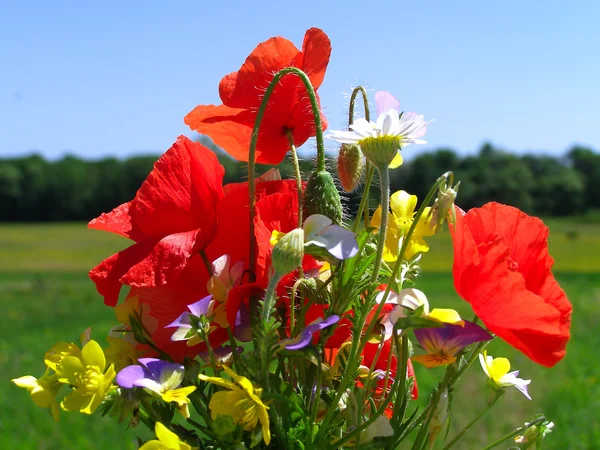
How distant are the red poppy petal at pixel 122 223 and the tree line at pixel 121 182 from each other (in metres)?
29.3

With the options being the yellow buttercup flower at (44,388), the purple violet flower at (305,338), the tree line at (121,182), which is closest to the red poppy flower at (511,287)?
the purple violet flower at (305,338)

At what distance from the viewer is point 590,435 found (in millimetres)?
3482

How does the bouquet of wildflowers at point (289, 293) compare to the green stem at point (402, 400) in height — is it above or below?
above

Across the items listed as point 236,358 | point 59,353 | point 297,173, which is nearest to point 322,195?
point 297,173

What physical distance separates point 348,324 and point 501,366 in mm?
150

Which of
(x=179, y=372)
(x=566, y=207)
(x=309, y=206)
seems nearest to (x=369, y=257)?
(x=309, y=206)

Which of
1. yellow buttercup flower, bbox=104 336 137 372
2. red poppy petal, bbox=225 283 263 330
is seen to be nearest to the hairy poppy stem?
red poppy petal, bbox=225 283 263 330

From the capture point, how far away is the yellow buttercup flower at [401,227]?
1.94 feet

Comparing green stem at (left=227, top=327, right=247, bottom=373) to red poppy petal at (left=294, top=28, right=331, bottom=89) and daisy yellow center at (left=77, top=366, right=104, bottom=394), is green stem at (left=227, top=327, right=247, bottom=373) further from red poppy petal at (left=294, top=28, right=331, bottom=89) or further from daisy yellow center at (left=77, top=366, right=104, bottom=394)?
red poppy petal at (left=294, top=28, right=331, bottom=89)

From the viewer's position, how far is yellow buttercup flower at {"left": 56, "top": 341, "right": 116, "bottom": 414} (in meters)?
0.48

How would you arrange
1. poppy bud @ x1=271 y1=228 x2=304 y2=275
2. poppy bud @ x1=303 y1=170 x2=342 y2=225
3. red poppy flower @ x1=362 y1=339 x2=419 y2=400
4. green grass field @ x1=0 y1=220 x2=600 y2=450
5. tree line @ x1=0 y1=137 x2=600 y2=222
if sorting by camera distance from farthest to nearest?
tree line @ x1=0 y1=137 x2=600 y2=222 → green grass field @ x1=0 y1=220 x2=600 y2=450 → red poppy flower @ x1=362 y1=339 x2=419 y2=400 → poppy bud @ x1=303 y1=170 x2=342 y2=225 → poppy bud @ x1=271 y1=228 x2=304 y2=275

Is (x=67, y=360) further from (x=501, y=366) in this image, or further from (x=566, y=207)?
(x=566, y=207)

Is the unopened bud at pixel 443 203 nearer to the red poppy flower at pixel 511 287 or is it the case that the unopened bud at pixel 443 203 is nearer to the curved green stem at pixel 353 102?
the red poppy flower at pixel 511 287

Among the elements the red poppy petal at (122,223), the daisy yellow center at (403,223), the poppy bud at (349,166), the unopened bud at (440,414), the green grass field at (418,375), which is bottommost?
the green grass field at (418,375)
